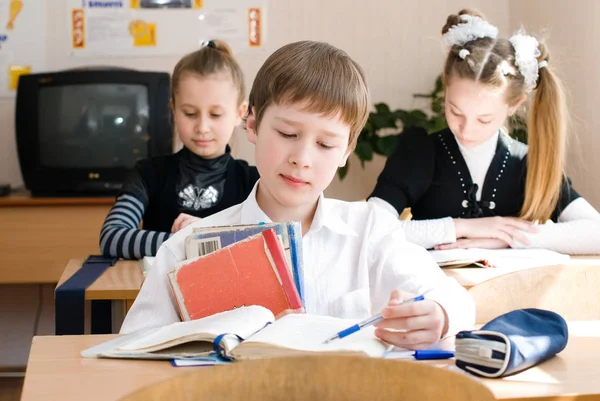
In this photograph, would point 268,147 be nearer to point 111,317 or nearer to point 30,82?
point 111,317

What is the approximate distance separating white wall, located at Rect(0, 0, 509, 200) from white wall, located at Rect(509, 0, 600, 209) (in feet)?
2.40

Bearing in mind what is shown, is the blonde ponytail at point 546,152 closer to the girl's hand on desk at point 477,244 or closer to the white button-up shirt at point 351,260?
the girl's hand on desk at point 477,244

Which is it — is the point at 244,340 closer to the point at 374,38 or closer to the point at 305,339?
the point at 305,339

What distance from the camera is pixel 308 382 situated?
1.78ft

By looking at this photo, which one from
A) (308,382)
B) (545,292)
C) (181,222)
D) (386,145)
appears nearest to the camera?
(308,382)

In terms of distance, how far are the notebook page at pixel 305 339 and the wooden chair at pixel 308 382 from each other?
320 millimetres

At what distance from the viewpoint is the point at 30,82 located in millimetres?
3660

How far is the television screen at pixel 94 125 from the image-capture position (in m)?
3.62

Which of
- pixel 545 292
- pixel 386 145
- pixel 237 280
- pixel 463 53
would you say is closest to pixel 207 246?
pixel 237 280

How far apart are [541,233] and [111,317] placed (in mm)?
1182

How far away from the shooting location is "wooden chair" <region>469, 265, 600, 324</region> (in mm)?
1395

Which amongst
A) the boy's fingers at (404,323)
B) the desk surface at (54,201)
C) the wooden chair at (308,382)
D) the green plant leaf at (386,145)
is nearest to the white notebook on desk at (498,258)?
the boy's fingers at (404,323)

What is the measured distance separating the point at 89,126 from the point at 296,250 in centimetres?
266

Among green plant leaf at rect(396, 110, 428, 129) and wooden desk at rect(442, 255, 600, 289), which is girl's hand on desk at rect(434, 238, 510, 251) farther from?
green plant leaf at rect(396, 110, 428, 129)
